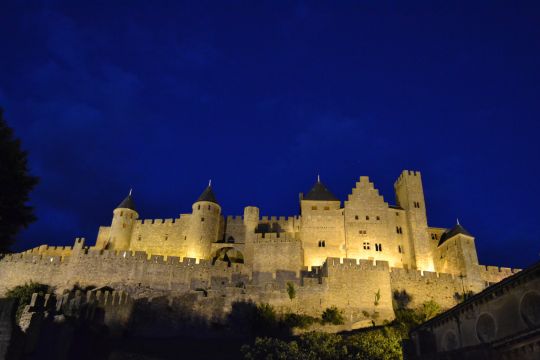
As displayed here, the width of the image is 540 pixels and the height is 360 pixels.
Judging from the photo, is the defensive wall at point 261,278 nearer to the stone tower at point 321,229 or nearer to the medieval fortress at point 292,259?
the medieval fortress at point 292,259

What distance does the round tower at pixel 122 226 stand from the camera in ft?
182

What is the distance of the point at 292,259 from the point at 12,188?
31.1 m

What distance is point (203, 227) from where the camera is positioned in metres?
54.6

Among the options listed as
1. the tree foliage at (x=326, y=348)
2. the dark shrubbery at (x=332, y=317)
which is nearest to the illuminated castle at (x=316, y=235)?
the dark shrubbery at (x=332, y=317)

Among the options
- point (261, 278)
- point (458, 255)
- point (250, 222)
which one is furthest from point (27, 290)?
point (458, 255)

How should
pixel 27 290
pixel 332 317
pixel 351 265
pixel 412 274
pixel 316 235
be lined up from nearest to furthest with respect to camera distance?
pixel 332 317
pixel 351 265
pixel 27 290
pixel 412 274
pixel 316 235

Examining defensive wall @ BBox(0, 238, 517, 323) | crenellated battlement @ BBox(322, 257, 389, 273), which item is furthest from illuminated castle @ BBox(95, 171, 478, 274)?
crenellated battlement @ BBox(322, 257, 389, 273)

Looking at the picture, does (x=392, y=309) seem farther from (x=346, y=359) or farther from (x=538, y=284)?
(x=538, y=284)

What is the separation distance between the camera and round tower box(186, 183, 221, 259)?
2096 inches

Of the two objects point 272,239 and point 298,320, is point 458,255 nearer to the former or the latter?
point 272,239

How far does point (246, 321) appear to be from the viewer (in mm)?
37781

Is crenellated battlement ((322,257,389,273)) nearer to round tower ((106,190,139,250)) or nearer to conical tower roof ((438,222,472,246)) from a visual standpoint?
conical tower roof ((438,222,472,246))

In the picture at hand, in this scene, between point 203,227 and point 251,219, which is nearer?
point 203,227

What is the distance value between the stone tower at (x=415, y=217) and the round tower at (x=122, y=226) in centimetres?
3244
